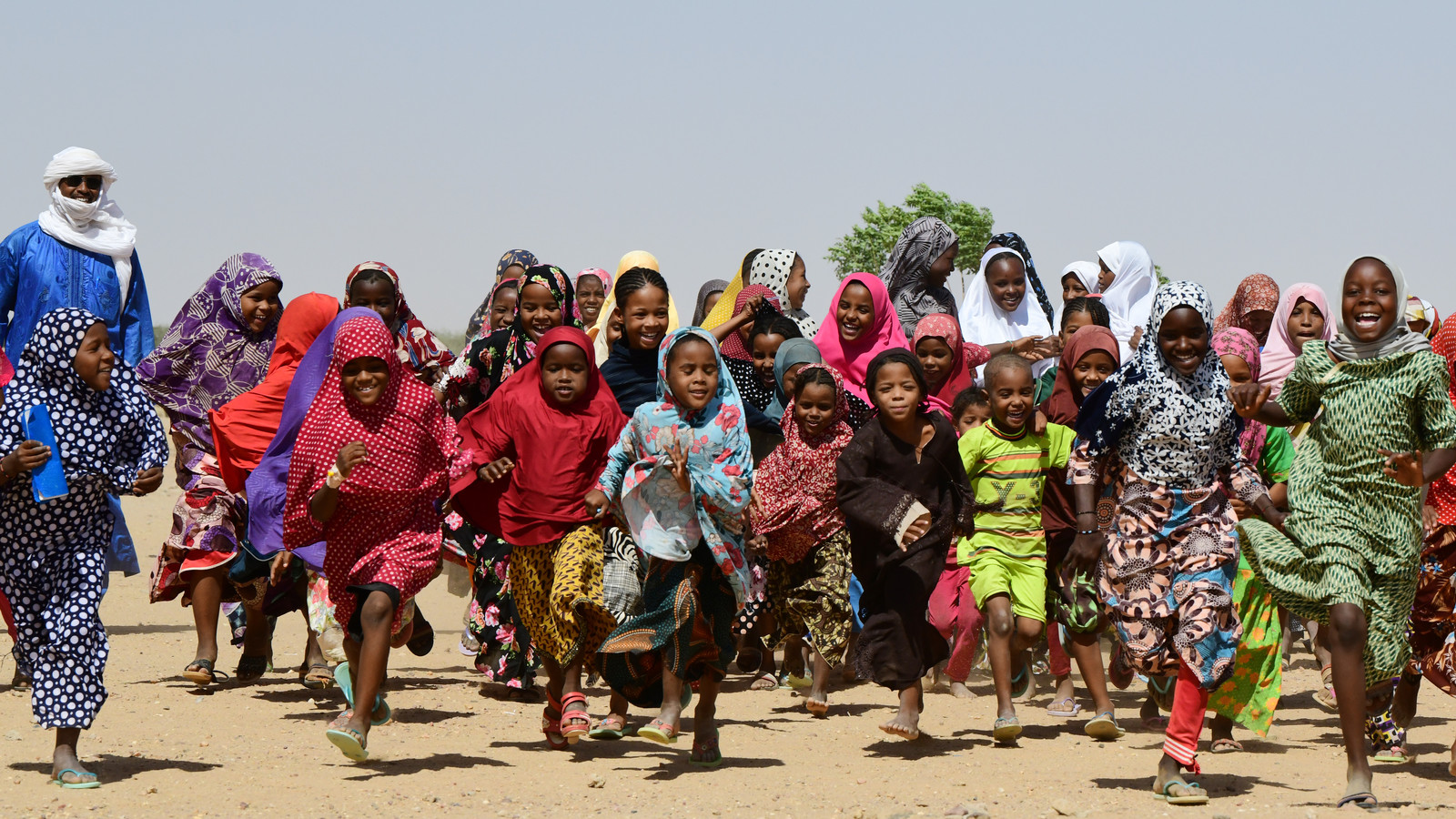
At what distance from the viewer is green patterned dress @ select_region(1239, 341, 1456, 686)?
22.9 feet

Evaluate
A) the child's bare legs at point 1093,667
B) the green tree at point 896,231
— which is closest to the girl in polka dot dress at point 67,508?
the child's bare legs at point 1093,667

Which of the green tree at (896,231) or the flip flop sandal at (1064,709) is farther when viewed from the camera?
the green tree at (896,231)

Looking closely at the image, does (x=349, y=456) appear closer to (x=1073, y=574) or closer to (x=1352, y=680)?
(x=1073, y=574)

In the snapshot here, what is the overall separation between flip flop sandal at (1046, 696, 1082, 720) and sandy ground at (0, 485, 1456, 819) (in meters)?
0.09

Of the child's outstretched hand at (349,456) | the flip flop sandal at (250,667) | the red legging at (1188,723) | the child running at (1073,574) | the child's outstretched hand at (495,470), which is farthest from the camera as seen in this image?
the flip flop sandal at (250,667)

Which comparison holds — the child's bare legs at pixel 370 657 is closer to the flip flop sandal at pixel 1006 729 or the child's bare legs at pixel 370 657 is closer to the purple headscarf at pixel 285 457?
the purple headscarf at pixel 285 457

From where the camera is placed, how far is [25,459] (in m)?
7.30

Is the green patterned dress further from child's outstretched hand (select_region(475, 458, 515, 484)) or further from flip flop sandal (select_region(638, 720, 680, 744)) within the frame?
child's outstretched hand (select_region(475, 458, 515, 484))

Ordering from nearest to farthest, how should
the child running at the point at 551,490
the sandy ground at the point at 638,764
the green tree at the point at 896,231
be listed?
the sandy ground at the point at 638,764
the child running at the point at 551,490
the green tree at the point at 896,231

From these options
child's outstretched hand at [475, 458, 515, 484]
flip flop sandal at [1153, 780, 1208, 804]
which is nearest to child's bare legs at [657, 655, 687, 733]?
child's outstretched hand at [475, 458, 515, 484]

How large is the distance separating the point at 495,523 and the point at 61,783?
2476 mm

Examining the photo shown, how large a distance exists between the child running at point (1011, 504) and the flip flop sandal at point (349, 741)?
3.38 m

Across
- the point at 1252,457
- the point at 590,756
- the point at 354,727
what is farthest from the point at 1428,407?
the point at 354,727

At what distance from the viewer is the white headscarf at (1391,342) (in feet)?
23.5
